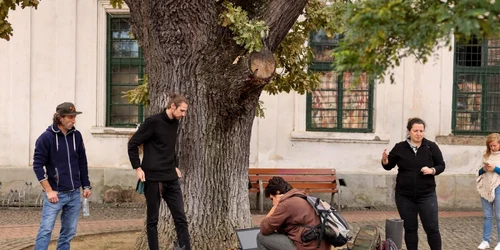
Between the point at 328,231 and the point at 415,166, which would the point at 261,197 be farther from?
the point at 328,231

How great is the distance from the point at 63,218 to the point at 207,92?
6.56 ft

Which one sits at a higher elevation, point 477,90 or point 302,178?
point 477,90

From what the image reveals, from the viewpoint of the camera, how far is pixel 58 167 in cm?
703

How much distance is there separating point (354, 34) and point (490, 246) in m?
6.61

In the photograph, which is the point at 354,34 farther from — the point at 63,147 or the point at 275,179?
the point at 63,147

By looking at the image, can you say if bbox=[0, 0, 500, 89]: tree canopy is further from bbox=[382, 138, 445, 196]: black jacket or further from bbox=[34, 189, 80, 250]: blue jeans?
bbox=[34, 189, 80, 250]: blue jeans

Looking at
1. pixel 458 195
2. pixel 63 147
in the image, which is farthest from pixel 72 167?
pixel 458 195

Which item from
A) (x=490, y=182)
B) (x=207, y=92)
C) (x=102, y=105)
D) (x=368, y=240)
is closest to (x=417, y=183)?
(x=368, y=240)

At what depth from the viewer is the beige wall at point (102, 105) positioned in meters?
13.4

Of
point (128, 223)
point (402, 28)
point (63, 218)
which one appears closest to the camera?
point (402, 28)

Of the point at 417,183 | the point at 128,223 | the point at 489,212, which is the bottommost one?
the point at 128,223

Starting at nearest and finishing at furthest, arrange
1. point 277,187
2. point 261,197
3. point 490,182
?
point 277,187 → point 490,182 → point 261,197

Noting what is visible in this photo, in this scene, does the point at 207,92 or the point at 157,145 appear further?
the point at 207,92

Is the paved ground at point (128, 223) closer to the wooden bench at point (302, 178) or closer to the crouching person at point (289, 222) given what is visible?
the wooden bench at point (302, 178)
